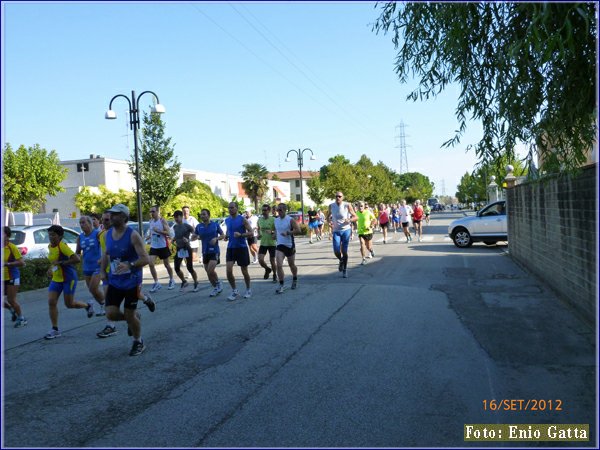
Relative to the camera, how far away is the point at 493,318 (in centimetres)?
802

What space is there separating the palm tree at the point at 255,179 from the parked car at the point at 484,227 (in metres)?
61.5

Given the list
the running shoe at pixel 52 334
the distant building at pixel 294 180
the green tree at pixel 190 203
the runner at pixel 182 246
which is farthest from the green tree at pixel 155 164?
the distant building at pixel 294 180

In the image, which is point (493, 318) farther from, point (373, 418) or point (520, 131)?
point (373, 418)

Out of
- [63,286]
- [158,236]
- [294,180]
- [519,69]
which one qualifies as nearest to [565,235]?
[519,69]

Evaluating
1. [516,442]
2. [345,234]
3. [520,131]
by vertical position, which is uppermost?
[520,131]

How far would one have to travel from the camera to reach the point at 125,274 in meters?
6.61

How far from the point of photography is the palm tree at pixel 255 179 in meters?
81.7

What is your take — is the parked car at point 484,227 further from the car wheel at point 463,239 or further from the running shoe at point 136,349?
the running shoe at point 136,349

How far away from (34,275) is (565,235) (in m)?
10.6

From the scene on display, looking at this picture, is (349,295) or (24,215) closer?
(349,295)

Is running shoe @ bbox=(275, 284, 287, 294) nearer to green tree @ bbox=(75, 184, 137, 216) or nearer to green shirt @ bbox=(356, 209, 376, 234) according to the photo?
green shirt @ bbox=(356, 209, 376, 234)

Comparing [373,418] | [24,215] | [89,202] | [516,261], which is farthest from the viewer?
[89,202]

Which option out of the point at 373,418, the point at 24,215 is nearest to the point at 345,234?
the point at 373,418

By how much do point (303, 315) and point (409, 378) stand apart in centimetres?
337
